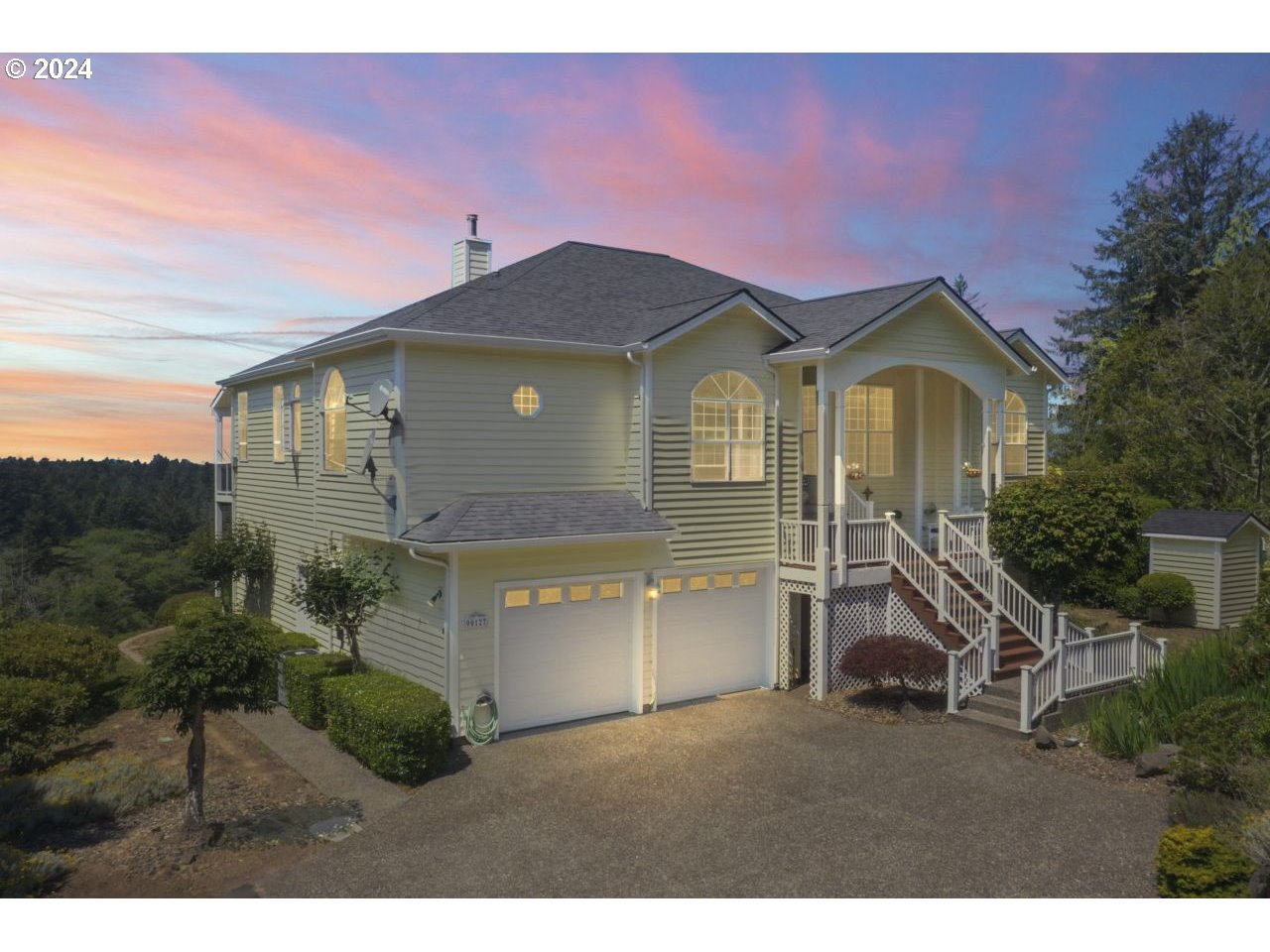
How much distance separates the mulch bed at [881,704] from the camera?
44.9ft

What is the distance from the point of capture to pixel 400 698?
11711 millimetres

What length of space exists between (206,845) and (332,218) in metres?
11.7

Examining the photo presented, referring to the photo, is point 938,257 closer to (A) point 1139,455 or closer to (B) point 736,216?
(A) point 1139,455

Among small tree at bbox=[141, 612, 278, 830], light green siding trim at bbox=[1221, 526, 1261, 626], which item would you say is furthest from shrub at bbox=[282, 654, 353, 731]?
light green siding trim at bbox=[1221, 526, 1261, 626]

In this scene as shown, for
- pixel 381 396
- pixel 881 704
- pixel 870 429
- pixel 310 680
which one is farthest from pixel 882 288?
pixel 310 680

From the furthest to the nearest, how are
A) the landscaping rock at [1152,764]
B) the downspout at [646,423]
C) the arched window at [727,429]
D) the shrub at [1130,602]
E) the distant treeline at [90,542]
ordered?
the distant treeline at [90,542] < the shrub at [1130,602] < the arched window at [727,429] < the downspout at [646,423] < the landscaping rock at [1152,764]

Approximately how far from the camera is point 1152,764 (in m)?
10.9

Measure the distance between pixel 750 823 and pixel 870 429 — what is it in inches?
395

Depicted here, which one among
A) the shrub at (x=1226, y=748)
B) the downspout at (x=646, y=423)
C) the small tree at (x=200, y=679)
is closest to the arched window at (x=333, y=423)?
the downspout at (x=646, y=423)

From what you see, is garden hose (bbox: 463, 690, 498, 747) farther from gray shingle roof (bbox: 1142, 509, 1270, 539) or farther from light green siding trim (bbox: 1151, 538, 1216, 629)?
light green siding trim (bbox: 1151, 538, 1216, 629)

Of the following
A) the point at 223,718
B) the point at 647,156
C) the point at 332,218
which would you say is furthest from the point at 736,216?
the point at 223,718

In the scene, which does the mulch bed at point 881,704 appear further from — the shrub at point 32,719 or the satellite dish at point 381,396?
the shrub at point 32,719

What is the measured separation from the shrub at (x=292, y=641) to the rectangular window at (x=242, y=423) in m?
6.89

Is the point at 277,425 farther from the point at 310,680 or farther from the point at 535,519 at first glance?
the point at 535,519
